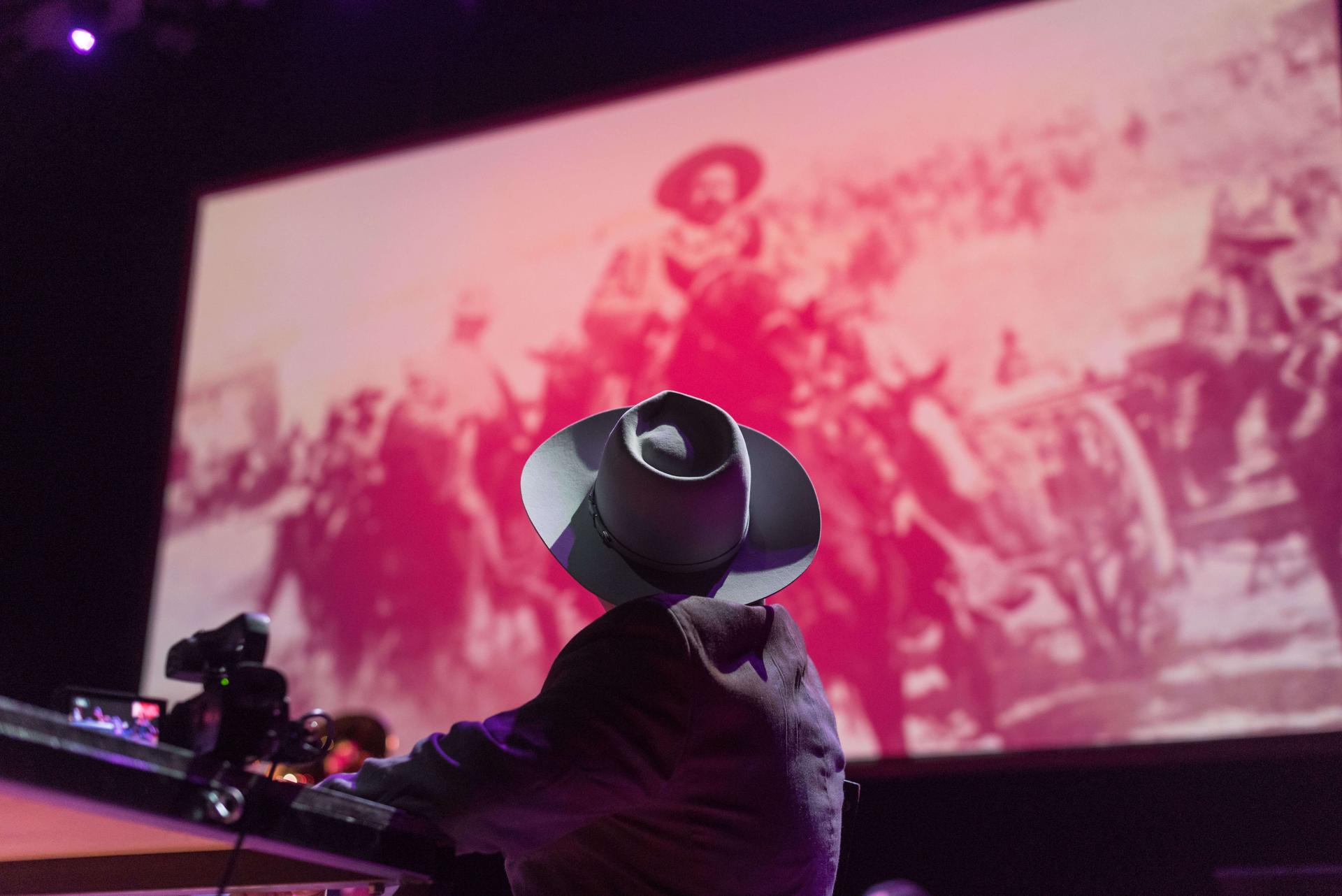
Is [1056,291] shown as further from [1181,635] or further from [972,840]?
[972,840]

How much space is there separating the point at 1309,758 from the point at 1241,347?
1.02 m

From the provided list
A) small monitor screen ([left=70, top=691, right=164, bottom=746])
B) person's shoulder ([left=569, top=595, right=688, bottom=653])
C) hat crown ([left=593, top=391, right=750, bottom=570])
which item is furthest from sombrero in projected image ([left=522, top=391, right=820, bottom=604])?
small monitor screen ([left=70, top=691, right=164, bottom=746])

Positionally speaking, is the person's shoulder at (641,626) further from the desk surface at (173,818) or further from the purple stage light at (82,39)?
the purple stage light at (82,39)

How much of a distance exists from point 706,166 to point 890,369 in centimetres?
98

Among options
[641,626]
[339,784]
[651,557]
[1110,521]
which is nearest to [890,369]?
[1110,521]

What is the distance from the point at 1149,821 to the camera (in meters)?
2.73

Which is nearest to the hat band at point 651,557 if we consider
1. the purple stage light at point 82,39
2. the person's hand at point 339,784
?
the person's hand at point 339,784

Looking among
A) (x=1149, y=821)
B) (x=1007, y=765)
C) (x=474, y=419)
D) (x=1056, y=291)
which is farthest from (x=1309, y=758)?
(x=474, y=419)

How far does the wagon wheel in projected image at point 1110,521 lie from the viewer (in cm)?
271

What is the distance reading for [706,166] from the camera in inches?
141

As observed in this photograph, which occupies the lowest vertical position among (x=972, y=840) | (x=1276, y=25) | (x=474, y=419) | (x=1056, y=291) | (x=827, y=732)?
(x=972, y=840)

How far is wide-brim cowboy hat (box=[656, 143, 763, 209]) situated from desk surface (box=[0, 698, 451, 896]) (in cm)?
276

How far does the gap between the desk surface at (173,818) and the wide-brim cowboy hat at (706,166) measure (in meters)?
2.76

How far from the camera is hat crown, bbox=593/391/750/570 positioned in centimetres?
118
